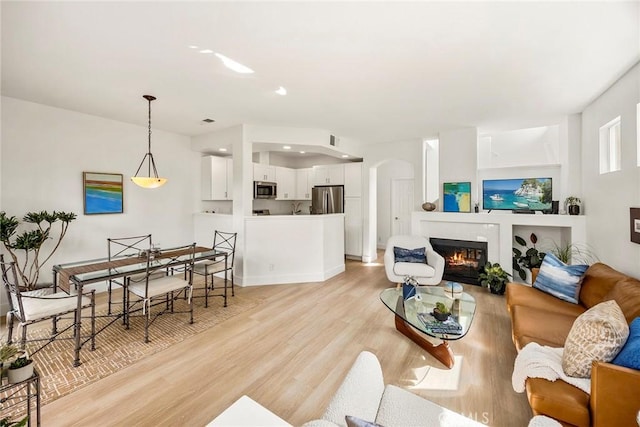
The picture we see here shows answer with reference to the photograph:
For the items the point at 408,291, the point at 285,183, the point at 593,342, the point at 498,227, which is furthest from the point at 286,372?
the point at 285,183

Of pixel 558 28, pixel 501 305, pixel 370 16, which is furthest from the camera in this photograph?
pixel 501 305

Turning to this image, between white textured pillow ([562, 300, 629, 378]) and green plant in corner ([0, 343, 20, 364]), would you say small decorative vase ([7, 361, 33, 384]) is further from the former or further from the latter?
white textured pillow ([562, 300, 629, 378])

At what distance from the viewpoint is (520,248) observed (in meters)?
4.71

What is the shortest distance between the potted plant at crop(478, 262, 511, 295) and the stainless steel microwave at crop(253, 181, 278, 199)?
14.5 feet

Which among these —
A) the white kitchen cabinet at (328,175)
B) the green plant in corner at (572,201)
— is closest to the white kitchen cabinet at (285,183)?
the white kitchen cabinet at (328,175)

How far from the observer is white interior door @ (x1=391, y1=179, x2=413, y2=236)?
293 inches

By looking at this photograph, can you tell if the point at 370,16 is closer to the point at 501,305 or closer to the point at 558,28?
the point at 558,28

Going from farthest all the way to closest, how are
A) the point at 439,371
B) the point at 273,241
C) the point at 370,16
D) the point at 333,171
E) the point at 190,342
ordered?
the point at 333,171, the point at 273,241, the point at 190,342, the point at 439,371, the point at 370,16

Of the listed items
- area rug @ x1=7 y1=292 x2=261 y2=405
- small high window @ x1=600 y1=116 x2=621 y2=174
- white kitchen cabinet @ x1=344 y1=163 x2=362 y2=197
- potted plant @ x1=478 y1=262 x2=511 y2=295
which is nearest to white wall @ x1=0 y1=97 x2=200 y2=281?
area rug @ x1=7 y1=292 x2=261 y2=405

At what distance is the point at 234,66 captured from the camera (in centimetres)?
253

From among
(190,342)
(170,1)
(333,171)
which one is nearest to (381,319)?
(190,342)

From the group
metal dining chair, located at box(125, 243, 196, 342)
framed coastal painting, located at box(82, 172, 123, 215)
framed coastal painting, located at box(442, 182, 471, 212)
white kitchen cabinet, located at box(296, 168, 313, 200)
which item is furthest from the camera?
white kitchen cabinet, located at box(296, 168, 313, 200)

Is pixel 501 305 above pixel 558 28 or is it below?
below

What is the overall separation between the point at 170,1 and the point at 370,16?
133 cm
